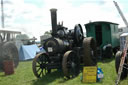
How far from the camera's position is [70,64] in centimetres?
659

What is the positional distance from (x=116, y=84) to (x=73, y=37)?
3420 mm

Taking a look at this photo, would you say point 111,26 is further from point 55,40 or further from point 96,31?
point 55,40

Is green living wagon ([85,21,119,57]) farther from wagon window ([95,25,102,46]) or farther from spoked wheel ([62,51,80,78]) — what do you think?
spoked wheel ([62,51,80,78])

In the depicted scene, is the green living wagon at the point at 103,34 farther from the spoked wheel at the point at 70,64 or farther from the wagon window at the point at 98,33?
the spoked wheel at the point at 70,64

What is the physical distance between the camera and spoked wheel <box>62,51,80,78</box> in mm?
6197

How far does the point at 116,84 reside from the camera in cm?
527

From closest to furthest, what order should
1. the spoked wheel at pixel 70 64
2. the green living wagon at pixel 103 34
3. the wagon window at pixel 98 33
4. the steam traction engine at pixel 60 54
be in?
the spoked wheel at pixel 70 64 → the steam traction engine at pixel 60 54 → the green living wagon at pixel 103 34 → the wagon window at pixel 98 33

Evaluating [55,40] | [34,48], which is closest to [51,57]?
[55,40]

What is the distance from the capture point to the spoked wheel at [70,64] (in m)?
6.20

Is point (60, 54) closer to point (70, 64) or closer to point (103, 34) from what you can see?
point (70, 64)

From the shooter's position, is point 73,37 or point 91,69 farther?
point 73,37

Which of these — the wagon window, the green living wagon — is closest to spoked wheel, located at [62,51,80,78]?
the green living wagon

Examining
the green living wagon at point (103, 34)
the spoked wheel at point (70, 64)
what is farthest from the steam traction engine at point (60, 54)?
the green living wagon at point (103, 34)

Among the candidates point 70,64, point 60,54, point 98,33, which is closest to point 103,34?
point 98,33
